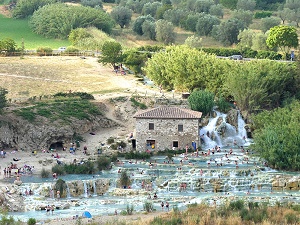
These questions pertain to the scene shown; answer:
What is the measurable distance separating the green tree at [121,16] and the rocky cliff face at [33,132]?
7229 centimetres

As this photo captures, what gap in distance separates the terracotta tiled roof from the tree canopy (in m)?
55.4

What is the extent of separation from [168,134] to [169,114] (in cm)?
189

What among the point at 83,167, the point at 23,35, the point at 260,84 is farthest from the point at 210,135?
the point at 23,35

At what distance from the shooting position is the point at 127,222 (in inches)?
2293

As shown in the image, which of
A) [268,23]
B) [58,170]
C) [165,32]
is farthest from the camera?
[268,23]

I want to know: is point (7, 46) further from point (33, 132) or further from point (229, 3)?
point (229, 3)

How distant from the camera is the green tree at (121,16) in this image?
155m

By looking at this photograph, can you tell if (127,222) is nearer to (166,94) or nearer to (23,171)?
(23,171)

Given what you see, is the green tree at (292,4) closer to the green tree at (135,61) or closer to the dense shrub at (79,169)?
the green tree at (135,61)

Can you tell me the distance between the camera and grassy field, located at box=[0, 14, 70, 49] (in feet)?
433

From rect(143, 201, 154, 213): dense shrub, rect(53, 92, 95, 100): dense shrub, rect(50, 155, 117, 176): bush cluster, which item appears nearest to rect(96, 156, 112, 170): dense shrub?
rect(50, 155, 117, 176): bush cluster

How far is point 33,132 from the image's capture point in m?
81.6

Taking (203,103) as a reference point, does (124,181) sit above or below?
below

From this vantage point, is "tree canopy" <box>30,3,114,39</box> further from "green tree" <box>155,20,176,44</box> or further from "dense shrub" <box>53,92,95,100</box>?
"dense shrub" <box>53,92,95,100</box>
